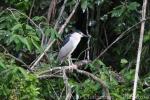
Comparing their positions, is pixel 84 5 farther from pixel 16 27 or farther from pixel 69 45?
pixel 16 27

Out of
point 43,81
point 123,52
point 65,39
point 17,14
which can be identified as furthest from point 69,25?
point 43,81

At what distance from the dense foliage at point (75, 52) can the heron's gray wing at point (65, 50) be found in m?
0.11

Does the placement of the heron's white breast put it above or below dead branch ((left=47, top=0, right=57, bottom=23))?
below

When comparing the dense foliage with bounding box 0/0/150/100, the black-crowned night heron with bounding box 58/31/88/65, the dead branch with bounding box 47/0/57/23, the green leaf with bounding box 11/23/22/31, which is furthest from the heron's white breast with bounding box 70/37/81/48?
the green leaf with bounding box 11/23/22/31

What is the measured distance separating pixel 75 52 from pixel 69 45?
0.61m

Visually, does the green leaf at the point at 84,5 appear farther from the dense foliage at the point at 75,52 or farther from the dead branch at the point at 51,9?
the dead branch at the point at 51,9

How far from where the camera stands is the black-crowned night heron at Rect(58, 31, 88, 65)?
5398mm

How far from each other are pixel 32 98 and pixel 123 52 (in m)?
1.93

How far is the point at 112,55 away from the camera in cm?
594

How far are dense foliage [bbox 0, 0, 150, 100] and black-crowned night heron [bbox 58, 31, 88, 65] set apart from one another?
0.11 metres

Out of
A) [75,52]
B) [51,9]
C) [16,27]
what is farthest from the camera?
[75,52]

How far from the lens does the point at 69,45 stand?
5.64m

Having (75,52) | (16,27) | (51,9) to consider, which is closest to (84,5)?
(51,9)

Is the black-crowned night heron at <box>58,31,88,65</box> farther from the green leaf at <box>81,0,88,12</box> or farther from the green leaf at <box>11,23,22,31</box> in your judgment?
the green leaf at <box>11,23,22,31</box>
